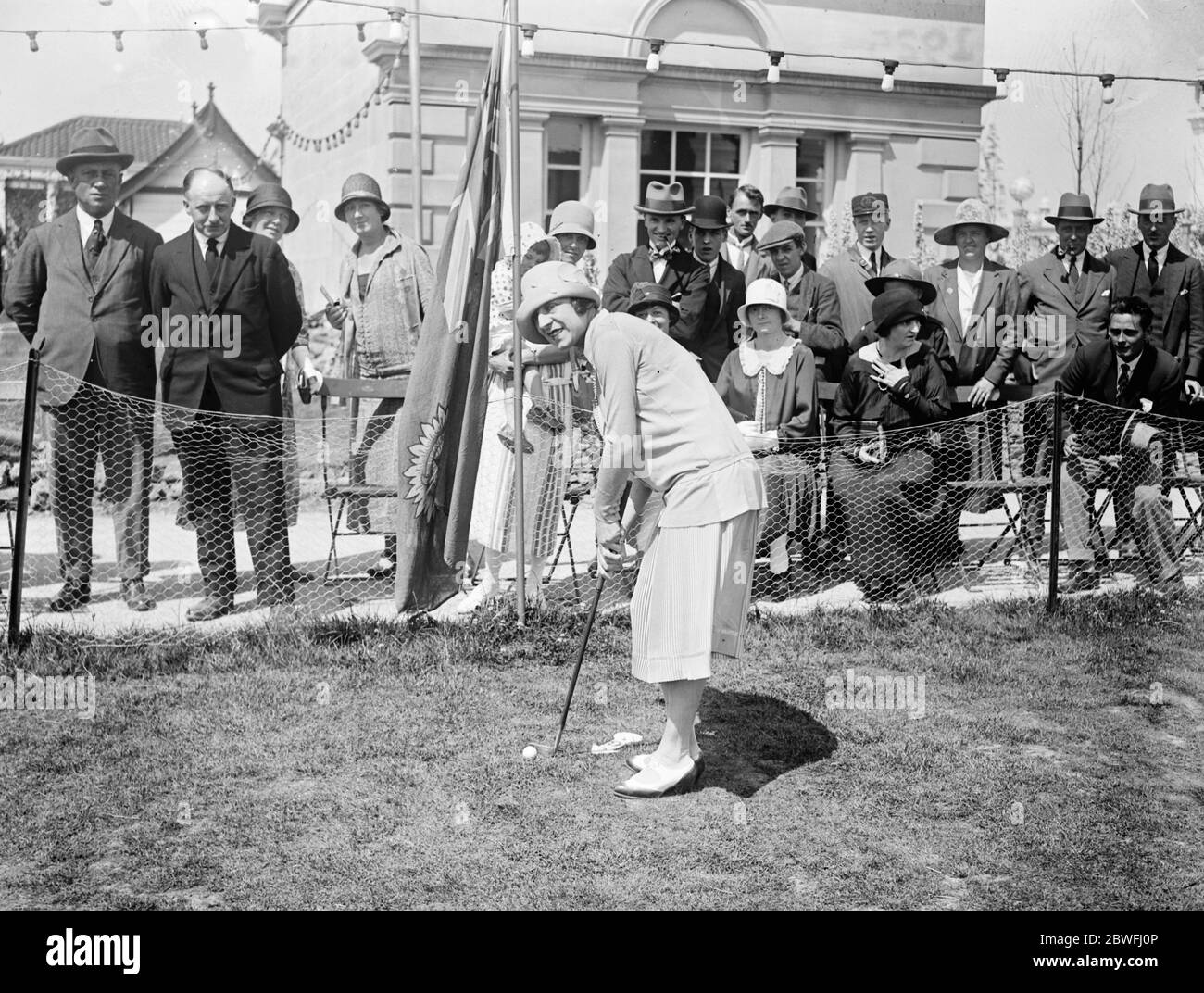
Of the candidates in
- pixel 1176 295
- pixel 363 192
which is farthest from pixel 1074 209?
pixel 363 192

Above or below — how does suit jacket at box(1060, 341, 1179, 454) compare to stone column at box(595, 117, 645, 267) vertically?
below

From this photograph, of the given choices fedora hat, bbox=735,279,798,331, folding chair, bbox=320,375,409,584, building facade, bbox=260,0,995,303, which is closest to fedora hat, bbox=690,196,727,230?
fedora hat, bbox=735,279,798,331

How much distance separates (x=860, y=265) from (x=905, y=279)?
596 mm

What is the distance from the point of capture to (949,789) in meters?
5.37

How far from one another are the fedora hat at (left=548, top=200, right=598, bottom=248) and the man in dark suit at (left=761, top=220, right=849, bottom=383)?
114 centimetres

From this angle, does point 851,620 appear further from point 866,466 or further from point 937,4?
point 937,4

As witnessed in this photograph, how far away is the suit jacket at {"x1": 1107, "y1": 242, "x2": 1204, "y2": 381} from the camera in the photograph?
9484 mm

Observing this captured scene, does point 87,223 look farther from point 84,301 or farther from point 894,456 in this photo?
point 894,456

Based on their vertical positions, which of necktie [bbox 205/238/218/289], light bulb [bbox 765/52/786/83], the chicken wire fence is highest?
light bulb [bbox 765/52/786/83]

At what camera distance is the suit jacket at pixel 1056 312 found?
367 inches

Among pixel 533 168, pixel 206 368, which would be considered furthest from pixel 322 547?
pixel 533 168

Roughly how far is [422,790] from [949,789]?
1.91 m

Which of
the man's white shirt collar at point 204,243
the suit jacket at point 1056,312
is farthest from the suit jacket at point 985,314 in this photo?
the man's white shirt collar at point 204,243

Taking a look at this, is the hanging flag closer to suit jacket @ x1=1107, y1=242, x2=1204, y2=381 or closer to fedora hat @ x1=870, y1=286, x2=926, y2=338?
fedora hat @ x1=870, y1=286, x2=926, y2=338
